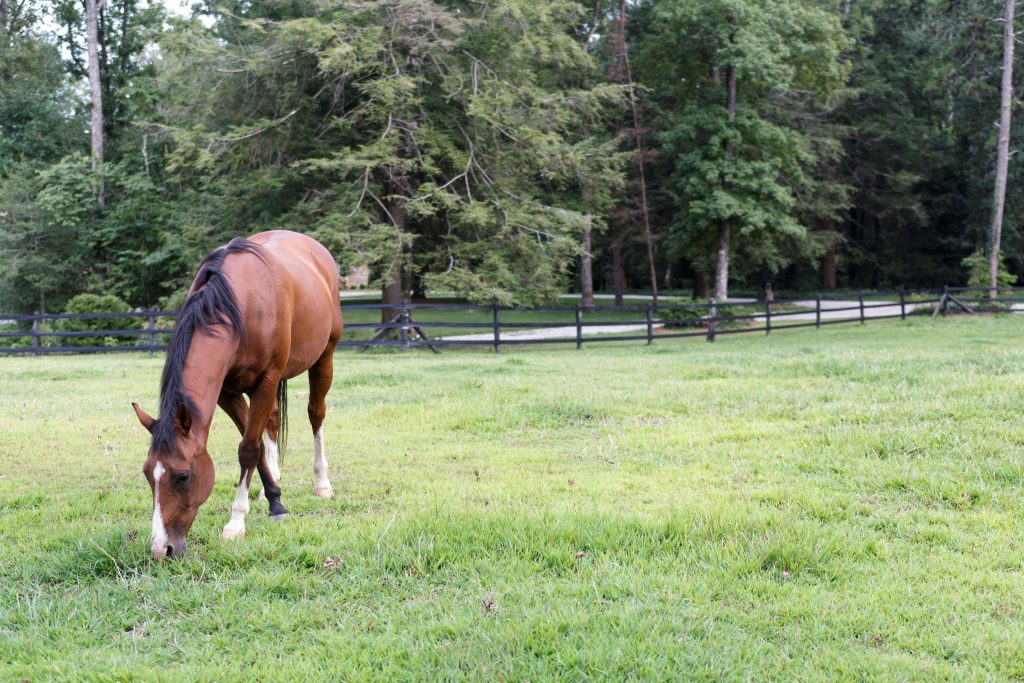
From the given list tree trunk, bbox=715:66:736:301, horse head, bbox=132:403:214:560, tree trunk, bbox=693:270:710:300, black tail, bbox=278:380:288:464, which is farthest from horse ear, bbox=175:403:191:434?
tree trunk, bbox=693:270:710:300

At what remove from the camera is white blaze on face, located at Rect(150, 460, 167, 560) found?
13.1 ft

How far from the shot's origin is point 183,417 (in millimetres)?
4082

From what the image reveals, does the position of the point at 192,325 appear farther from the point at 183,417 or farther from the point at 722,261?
the point at 722,261

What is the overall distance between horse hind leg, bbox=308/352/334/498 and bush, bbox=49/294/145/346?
16014 millimetres

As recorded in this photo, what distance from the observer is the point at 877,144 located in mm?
39344

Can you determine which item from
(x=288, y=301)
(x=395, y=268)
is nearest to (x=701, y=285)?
(x=395, y=268)

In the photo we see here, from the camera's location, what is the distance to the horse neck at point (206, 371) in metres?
4.20

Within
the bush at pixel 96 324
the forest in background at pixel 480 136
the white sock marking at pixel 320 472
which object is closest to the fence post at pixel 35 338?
the bush at pixel 96 324

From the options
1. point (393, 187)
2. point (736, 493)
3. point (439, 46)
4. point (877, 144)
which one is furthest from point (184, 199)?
point (877, 144)

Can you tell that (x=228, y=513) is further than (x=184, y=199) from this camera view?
No

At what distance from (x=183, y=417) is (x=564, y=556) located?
206 centimetres

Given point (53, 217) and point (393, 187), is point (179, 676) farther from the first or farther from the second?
point (53, 217)

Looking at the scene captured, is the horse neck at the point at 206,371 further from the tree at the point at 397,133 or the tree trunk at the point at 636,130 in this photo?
the tree trunk at the point at 636,130

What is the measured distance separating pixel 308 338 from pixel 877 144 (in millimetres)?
40063
